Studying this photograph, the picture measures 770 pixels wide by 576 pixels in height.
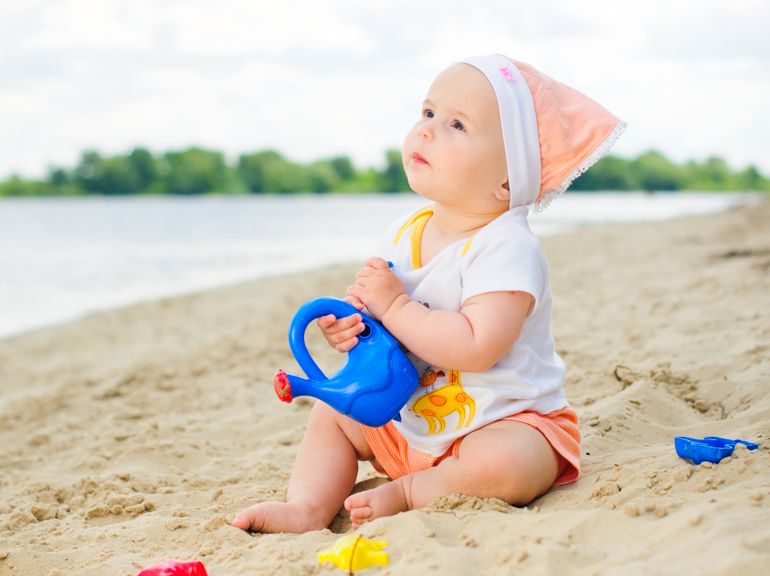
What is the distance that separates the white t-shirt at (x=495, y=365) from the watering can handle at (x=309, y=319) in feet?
0.75

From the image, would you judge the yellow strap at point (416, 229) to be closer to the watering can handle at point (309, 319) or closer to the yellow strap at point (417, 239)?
the yellow strap at point (417, 239)

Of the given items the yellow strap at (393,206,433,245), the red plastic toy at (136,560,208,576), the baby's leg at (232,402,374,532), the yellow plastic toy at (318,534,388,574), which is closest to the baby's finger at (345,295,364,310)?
the yellow strap at (393,206,433,245)

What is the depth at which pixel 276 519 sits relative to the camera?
2037 mm

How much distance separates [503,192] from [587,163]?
0.76 ft

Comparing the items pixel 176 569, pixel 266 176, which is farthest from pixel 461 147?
pixel 266 176

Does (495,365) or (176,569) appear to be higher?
(495,365)

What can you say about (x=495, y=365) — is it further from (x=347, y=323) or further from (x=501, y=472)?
(x=347, y=323)

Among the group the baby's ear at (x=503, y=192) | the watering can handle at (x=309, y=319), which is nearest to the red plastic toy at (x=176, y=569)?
the watering can handle at (x=309, y=319)

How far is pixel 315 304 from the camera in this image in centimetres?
204

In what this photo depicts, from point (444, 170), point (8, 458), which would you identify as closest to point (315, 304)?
point (444, 170)

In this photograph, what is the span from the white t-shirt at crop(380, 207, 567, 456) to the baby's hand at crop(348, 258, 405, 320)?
0.08m

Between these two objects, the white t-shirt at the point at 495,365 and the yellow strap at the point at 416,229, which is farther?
the yellow strap at the point at 416,229

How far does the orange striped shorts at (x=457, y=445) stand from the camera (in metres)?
2.04

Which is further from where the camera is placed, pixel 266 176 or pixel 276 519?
pixel 266 176
